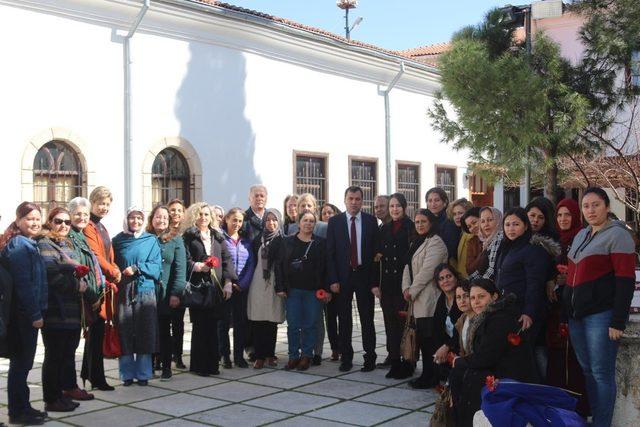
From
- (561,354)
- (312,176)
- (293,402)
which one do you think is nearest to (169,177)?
(312,176)

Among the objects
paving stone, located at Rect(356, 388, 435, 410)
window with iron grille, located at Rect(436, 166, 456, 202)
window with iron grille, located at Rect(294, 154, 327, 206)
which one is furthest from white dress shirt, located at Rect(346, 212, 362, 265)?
window with iron grille, located at Rect(436, 166, 456, 202)

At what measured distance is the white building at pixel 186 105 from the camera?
37.9ft

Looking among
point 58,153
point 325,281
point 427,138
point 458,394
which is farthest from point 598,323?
point 427,138

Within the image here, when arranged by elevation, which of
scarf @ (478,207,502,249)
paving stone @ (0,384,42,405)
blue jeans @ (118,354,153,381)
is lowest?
paving stone @ (0,384,42,405)

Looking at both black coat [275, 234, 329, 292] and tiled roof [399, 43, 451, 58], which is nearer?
black coat [275, 234, 329, 292]

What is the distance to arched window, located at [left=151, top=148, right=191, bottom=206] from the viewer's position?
13242 millimetres

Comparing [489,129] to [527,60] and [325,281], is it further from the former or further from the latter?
[325,281]

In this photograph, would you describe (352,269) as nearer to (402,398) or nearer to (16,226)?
(402,398)

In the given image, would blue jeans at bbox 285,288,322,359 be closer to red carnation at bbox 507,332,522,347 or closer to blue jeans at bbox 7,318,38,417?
blue jeans at bbox 7,318,38,417

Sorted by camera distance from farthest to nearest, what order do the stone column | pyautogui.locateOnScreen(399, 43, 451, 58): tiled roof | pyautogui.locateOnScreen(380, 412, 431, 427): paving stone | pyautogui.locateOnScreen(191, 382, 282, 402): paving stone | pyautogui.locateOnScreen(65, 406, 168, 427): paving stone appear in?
pyautogui.locateOnScreen(399, 43, 451, 58): tiled roof, pyautogui.locateOnScreen(191, 382, 282, 402): paving stone, pyautogui.locateOnScreen(65, 406, 168, 427): paving stone, pyautogui.locateOnScreen(380, 412, 431, 427): paving stone, the stone column

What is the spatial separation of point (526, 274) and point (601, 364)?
836 mm

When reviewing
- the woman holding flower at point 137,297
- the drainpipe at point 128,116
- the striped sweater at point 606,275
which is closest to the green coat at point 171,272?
the woman holding flower at point 137,297

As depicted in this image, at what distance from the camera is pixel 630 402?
5.39 metres

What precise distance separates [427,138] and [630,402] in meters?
14.1
